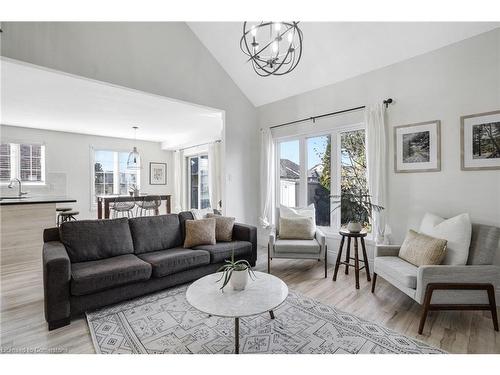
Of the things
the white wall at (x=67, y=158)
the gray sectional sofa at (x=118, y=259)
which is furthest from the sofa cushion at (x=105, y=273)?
the white wall at (x=67, y=158)

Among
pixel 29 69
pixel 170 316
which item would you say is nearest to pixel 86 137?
pixel 29 69

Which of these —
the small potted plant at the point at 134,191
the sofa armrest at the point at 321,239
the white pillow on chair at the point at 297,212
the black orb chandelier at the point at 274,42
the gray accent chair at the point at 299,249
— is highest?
the black orb chandelier at the point at 274,42

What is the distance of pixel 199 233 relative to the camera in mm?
3225

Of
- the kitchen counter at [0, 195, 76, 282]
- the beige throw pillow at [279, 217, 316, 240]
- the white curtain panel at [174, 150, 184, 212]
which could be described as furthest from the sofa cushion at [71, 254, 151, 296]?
the white curtain panel at [174, 150, 184, 212]

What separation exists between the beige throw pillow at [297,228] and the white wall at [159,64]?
1.18m

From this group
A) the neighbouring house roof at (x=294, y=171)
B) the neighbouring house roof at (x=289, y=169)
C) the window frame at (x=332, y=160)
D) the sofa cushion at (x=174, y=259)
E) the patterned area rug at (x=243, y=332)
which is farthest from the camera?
the neighbouring house roof at (x=289, y=169)

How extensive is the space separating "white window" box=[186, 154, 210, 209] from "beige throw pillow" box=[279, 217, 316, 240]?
328cm

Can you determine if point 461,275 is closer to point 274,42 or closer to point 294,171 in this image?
point 274,42

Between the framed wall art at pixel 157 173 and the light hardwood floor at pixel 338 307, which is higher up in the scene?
the framed wall art at pixel 157 173

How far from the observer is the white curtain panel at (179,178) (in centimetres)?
723

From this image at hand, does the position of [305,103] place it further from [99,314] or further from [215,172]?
[99,314]

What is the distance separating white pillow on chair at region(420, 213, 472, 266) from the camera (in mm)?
2277

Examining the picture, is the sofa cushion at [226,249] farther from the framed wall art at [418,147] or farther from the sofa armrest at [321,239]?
the framed wall art at [418,147]

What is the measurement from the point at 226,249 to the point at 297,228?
1.06 meters
